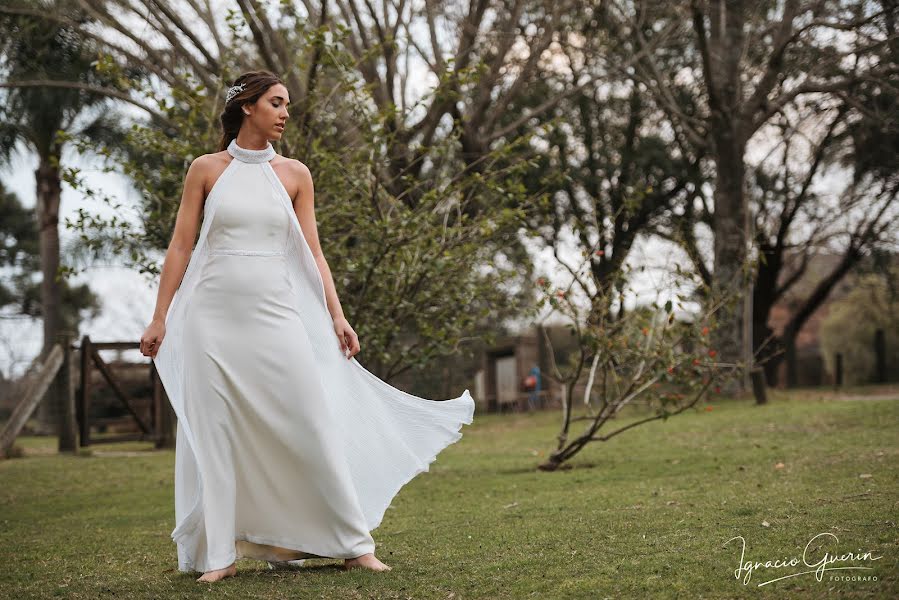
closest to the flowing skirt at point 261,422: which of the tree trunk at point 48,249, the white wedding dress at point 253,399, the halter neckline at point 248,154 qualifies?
the white wedding dress at point 253,399

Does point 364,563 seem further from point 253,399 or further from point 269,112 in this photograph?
point 269,112

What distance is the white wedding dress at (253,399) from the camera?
423cm

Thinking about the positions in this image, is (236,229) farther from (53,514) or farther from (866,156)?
(866,156)

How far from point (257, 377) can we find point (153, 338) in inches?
19.4

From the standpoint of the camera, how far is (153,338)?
430 cm

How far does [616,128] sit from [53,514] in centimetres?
2153

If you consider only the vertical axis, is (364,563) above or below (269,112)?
below

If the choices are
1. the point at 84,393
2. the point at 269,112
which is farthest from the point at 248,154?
the point at 84,393

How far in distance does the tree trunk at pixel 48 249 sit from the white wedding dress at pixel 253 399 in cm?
2040

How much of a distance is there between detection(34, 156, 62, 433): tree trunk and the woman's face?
20392 mm

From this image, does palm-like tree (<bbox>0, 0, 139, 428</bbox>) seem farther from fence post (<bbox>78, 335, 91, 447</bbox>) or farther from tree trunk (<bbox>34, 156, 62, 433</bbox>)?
fence post (<bbox>78, 335, 91, 447</bbox>)

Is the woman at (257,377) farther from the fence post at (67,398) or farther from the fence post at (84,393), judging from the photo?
the fence post at (67,398)

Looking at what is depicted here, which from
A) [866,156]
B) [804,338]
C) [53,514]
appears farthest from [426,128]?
[804,338]

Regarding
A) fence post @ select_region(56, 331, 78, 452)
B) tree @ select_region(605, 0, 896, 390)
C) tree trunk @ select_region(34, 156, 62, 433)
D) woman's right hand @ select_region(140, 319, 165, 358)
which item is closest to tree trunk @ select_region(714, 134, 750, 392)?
tree @ select_region(605, 0, 896, 390)
